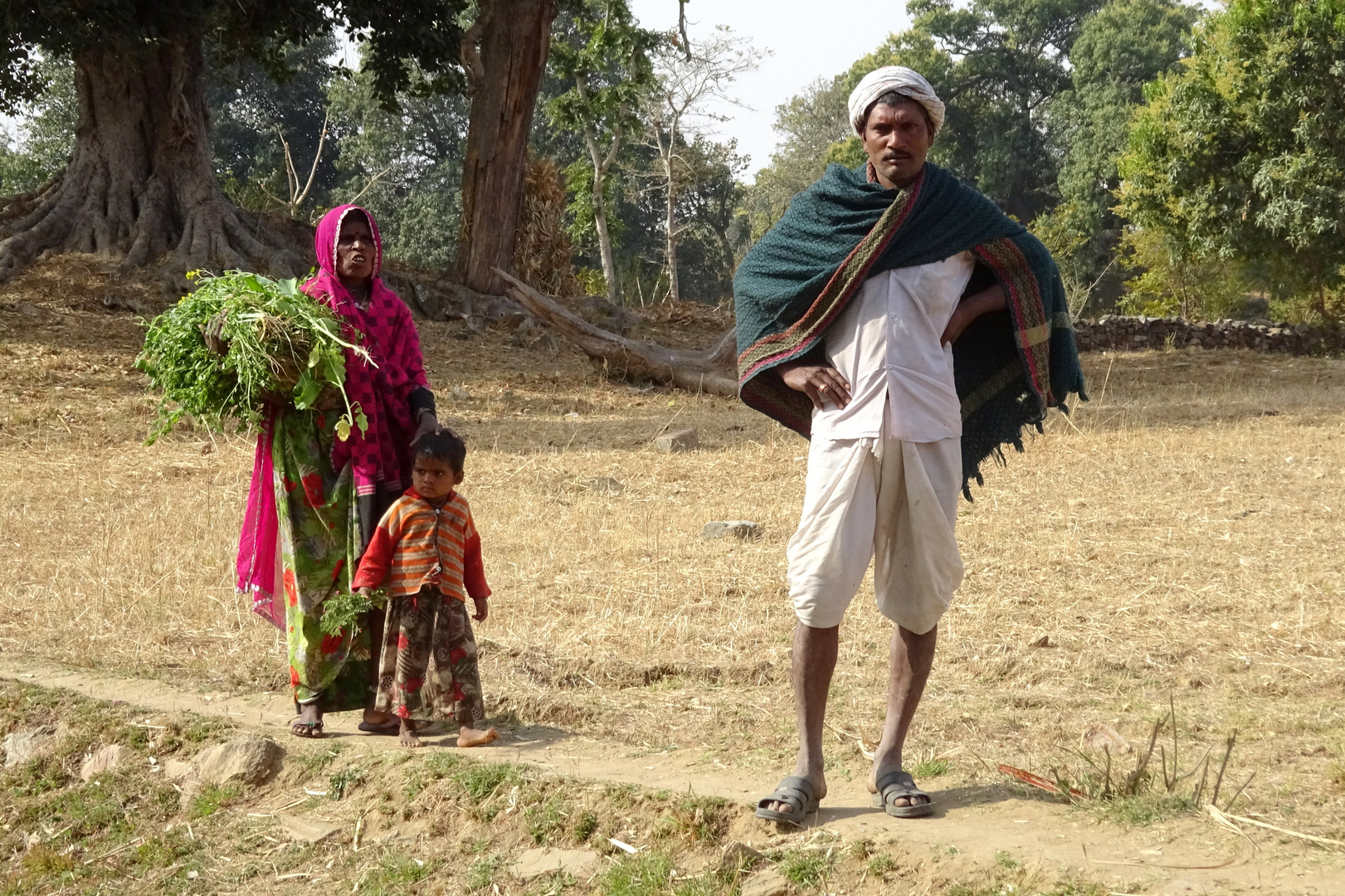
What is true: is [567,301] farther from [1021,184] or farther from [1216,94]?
[1021,184]

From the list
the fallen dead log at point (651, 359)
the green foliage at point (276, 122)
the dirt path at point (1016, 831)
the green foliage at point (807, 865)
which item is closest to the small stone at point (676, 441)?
the fallen dead log at point (651, 359)

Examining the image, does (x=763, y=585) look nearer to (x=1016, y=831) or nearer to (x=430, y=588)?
(x=430, y=588)

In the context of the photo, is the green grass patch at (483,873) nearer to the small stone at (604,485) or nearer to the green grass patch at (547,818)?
the green grass patch at (547,818)

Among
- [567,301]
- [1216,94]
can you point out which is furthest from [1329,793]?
[1216,94]

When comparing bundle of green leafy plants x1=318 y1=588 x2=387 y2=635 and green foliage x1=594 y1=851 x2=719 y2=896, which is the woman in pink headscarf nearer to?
bundle of green leafy plants x1=318 y1=588 x2=387 y2=635

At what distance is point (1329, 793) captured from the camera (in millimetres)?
3605

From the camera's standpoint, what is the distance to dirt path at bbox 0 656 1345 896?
293cm

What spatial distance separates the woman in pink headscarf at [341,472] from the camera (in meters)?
4.30

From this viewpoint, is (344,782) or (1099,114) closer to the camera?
(344,782)

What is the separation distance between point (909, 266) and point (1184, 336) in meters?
19.5

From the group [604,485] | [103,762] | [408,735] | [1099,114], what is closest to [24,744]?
[103,762]

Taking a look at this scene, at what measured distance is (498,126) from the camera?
17.2 meters

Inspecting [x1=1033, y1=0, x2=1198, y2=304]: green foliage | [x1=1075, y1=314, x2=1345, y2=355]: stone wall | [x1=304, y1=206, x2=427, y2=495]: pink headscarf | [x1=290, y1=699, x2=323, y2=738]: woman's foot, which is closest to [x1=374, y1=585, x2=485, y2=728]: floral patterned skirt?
[x1=290, y1=699, x2=323, y2=738]: woman's foot

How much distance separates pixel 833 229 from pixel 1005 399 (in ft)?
2.46
